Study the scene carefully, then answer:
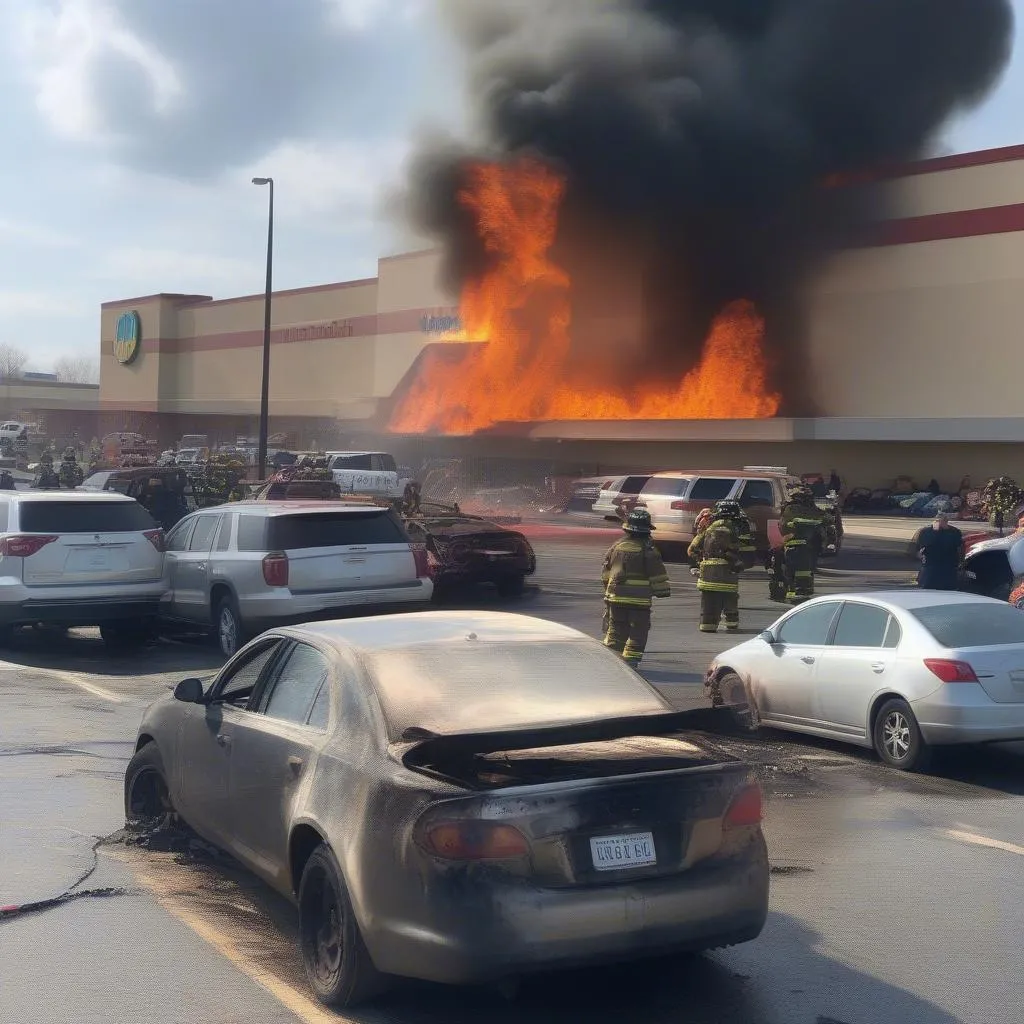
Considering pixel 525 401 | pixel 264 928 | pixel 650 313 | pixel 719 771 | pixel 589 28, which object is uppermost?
pixel 589 28

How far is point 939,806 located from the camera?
805cm

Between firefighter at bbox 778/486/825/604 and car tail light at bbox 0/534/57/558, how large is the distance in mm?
9396

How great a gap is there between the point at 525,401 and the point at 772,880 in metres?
47.8

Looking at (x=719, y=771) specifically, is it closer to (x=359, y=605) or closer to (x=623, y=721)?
(x=623, y=721)

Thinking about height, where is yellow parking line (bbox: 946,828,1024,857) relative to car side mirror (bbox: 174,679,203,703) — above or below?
below

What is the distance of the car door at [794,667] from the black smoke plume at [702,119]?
4116 cm

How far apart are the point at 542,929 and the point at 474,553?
14.2 m

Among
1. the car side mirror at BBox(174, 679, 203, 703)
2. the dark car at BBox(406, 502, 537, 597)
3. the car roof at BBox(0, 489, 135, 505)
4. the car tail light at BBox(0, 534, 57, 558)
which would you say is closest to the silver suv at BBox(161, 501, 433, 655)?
the car roof at BBox(0, 489, 135, 505)

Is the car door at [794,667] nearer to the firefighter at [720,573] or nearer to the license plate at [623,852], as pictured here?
the firefighter at [720,573]

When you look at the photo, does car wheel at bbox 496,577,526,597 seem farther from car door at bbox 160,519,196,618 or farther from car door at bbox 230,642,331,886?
car door at bbox 230,642,331,886

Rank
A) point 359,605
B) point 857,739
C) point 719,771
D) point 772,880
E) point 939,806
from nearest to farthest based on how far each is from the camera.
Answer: point 719,771 < point 772,880 < point 939,806 < point 857,739 < point 359,605

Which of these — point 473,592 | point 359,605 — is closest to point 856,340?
point 473,592

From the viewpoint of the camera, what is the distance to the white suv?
1365 cm

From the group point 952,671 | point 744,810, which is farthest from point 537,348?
point 744,810
